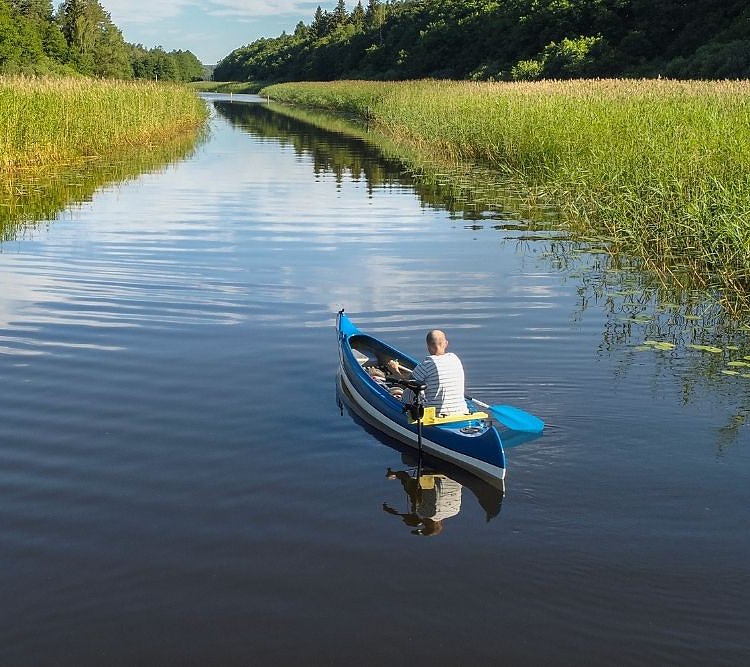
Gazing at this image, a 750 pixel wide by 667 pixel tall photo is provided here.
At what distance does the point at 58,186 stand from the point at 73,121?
551cm

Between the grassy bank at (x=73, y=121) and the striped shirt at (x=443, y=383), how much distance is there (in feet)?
56.1

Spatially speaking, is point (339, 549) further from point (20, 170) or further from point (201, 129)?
point (201, 129)

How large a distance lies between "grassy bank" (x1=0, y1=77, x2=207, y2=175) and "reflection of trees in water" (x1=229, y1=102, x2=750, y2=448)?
7280mm

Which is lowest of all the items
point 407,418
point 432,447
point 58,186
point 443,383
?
point 432,447

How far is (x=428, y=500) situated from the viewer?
22.0 feet

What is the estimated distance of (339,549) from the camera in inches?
229

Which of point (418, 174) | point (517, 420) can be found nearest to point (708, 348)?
point (517, 420)

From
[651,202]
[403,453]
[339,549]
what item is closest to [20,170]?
[651,202]

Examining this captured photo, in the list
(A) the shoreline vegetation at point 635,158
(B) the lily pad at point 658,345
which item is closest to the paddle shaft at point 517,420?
(B) the lily pad at point 658,345

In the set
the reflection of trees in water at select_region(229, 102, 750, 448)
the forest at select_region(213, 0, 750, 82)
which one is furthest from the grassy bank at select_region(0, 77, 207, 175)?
the forest at select_region(213, 0, 750, 82)

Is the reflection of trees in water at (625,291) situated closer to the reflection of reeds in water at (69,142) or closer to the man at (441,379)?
the man at (441,379)

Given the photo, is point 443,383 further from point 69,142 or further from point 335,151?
point 335,151

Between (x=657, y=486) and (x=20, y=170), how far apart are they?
2021 centimetres

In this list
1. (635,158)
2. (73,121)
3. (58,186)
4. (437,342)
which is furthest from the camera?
(73,121)
